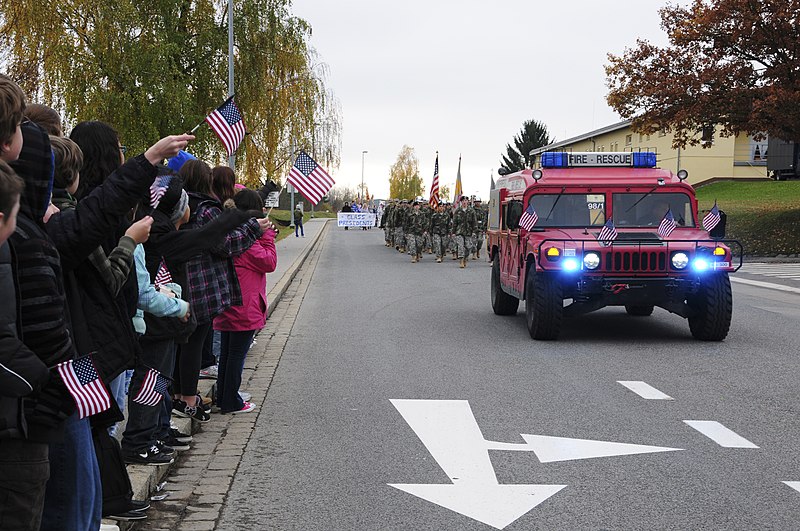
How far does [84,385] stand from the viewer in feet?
9.97

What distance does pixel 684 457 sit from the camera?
6.10m

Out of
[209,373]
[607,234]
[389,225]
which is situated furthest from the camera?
[389,225]

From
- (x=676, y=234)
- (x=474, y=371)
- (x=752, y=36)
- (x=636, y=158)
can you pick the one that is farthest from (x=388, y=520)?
(x=752, y=36)

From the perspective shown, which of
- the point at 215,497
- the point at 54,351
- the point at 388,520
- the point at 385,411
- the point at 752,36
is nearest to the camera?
the point at 54,351

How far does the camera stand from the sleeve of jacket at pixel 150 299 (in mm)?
5062

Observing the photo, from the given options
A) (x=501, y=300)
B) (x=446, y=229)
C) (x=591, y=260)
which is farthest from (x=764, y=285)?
(x=591, y=260)

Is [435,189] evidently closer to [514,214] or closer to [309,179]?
[514,214]

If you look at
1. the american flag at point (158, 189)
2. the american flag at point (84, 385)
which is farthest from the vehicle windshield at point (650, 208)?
the american flag at point (84, 385)

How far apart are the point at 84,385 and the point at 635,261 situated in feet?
29.2

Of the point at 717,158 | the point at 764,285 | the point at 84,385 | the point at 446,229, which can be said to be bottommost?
the point at 764,285

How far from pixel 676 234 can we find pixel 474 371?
3.80 m

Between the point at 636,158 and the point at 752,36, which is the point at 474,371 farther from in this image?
the point at 752,36

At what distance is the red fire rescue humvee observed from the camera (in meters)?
11.1

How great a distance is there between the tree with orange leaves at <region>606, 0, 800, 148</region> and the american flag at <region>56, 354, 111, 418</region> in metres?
30.0
